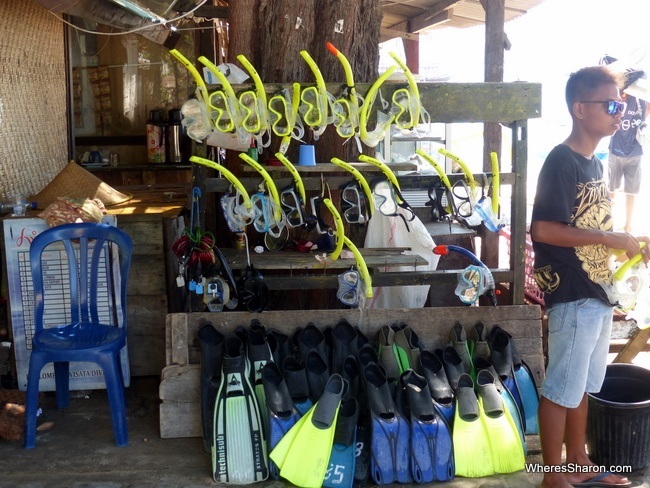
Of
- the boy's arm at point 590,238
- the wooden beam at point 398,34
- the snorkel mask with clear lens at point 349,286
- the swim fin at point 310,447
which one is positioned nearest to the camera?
the boy's arm at point 590,238

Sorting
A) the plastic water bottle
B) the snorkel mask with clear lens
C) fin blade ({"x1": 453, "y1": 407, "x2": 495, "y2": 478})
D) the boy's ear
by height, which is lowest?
fin blade ({"x1": 453, "y1": 407, "x2": 495, "y2": 478})

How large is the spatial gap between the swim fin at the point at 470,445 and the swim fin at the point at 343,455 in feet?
1.69

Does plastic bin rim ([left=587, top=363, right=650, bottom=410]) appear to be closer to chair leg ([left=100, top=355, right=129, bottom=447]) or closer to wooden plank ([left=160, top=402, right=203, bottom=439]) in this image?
wooden plank ([left=160, top=402, right=203, bottom=439])

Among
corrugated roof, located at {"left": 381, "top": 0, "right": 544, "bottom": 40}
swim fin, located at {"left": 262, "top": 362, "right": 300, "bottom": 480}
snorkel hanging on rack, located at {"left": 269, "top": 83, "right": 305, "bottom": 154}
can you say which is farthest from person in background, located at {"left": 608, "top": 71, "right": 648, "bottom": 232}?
swim fin, located at {"left": 262, "top": 362, "right": 300, "bottom": 480}

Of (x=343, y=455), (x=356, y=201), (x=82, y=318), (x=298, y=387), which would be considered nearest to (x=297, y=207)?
(x=356, y=201)

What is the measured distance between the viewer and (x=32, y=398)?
3951mm

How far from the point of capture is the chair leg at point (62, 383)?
450 cm

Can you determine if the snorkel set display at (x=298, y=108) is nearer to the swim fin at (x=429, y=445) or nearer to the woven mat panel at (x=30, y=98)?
the swim fin at (x=429, y=445)

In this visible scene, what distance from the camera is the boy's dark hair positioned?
3.23 m

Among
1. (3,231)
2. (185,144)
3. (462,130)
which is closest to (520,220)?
(3,231)

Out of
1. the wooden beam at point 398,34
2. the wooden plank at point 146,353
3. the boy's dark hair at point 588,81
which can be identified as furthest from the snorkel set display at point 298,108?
the wooden beam at point 398,34

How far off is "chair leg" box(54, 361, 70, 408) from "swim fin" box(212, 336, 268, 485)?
1.28m

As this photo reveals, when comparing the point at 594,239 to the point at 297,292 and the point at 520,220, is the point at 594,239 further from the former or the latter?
the point at 297,292

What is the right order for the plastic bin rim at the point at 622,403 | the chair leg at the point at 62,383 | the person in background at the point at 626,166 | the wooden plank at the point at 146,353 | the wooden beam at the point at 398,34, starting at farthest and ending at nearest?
the wooden beam at the point at 398,34 < the person in background at the point at 626,166 < the wooden plank at the point at 146,353 < the chair leg at the point at 62,383 < the plastic bin rim at the point at 622,403
